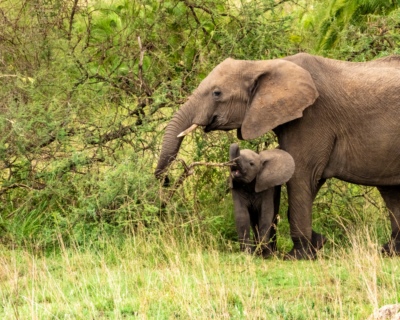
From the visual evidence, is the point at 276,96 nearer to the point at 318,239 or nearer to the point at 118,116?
the point at 318,239

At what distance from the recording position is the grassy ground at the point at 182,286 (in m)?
4.75

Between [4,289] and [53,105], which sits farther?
[53,105]

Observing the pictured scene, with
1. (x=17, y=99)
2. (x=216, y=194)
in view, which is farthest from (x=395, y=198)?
(x=17, y=99)

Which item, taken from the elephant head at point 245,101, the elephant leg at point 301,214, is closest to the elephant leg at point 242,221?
the elephant leg at point 301,214

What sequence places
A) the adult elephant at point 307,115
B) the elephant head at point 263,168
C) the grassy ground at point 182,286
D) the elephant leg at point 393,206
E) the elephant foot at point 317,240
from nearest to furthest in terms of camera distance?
the grassy ground at point 182,286
the elephant head at point 263,168
the adult elephant at point 307,115
the elephant foot at point 317,240
the elephant leg at point 393,206

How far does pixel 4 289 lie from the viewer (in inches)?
217

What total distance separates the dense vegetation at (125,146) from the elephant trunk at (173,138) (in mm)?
518

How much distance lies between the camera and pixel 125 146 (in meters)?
8.36

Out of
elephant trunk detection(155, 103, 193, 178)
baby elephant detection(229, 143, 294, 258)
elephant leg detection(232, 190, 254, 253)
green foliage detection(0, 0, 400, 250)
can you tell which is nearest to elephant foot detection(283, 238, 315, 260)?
baby elephant detection(229, 143, 294, 258)

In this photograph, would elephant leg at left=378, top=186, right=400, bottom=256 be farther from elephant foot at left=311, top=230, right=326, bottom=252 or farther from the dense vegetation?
elephant foot at left=311, top=230, right=326, bottom=252

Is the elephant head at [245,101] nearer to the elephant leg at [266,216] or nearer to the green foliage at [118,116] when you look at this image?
the elephant leg at [266,216]

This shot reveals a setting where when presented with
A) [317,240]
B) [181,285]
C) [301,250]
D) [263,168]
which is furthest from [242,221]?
[181,285]

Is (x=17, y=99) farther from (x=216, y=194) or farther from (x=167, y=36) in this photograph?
(x=216, y=194)

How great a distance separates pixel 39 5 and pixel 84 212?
3.25 meters
